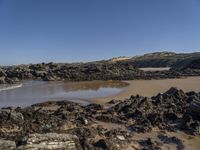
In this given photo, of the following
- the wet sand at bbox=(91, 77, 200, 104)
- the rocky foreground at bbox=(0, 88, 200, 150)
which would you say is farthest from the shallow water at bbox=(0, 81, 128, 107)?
the rocky foreground at bbox=(0, 88, 200, 150)

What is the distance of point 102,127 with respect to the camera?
11.8 meters

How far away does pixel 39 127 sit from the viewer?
11094 millimetres

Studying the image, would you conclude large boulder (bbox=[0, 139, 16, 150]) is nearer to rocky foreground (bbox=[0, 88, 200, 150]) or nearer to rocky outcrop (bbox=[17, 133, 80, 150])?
rocky foreground (bbox=[0, 88, 200, 150])

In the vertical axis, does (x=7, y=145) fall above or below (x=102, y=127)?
above

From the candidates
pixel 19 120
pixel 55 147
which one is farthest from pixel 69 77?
pixel 55 147

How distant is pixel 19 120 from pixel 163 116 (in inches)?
215

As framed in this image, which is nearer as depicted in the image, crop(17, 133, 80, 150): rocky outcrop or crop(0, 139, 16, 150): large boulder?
crop(0, 139, 16, 150): large boulder

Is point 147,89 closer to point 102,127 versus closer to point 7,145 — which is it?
point 102,127

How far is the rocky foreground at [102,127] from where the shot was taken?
839 centimetres

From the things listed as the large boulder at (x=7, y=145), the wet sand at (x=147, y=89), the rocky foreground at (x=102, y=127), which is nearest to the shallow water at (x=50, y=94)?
the wet sand at (x=147, y=89)

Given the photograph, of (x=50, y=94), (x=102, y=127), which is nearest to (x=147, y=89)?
(x=50, y=94)

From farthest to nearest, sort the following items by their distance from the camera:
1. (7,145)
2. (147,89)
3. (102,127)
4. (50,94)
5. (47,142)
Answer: (147,89) < (50,94) < (102,127) < (47,142) < (7,145)

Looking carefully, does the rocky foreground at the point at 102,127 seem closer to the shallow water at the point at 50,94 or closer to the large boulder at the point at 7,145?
the large boulder at the point at 7,145

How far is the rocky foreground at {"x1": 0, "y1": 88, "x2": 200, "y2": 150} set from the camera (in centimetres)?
839
